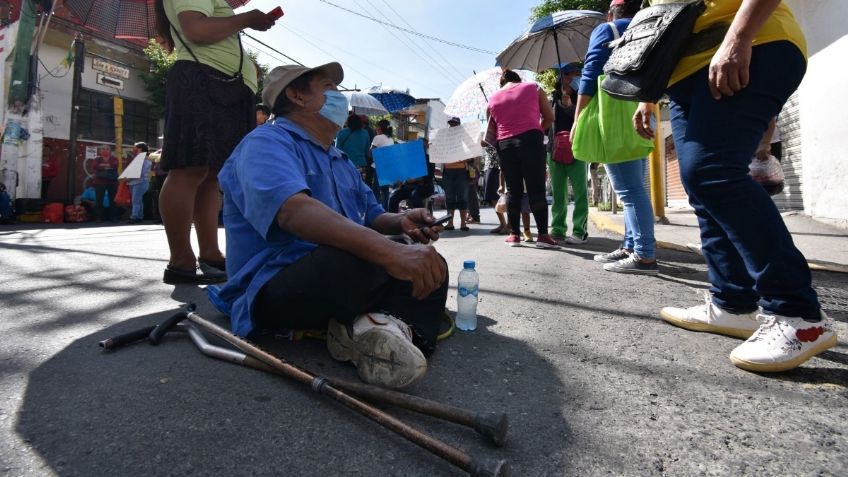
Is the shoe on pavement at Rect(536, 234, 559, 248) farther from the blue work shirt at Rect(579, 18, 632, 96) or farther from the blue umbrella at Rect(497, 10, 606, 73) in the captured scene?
the blue umbrella at Rect(497, 10, 606, 73)

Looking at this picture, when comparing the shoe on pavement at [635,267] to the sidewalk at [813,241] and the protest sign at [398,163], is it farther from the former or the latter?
the protest sign at [398,163]

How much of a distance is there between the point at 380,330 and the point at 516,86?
12.9ft

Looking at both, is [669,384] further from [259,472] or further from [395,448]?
[259,472]

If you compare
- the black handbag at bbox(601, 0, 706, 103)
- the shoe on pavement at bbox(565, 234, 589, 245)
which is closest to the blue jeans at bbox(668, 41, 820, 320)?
the black handbag at bbox(601, 0, 706, 103)

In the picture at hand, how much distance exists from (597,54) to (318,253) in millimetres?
2552

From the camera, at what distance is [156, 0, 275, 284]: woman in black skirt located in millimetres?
2684

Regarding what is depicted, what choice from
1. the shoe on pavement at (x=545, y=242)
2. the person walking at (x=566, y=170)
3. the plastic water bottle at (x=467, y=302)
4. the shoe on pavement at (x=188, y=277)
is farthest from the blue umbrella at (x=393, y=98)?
the plastic water bottle at (x=467, y=302)

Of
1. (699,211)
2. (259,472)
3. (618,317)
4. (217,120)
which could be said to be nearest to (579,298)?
(618,317)

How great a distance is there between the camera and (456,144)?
264 inches

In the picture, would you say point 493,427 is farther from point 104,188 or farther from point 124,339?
→ point 104,188

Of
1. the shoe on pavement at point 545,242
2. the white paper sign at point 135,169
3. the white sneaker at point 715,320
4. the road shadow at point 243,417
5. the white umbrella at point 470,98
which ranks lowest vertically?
the road shadow at point 243,417

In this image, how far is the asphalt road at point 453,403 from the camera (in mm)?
1032

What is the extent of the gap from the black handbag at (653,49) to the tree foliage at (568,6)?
1199 cm

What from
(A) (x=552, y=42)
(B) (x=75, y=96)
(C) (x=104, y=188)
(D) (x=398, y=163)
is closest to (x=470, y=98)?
(A) (x=552, y=42)
